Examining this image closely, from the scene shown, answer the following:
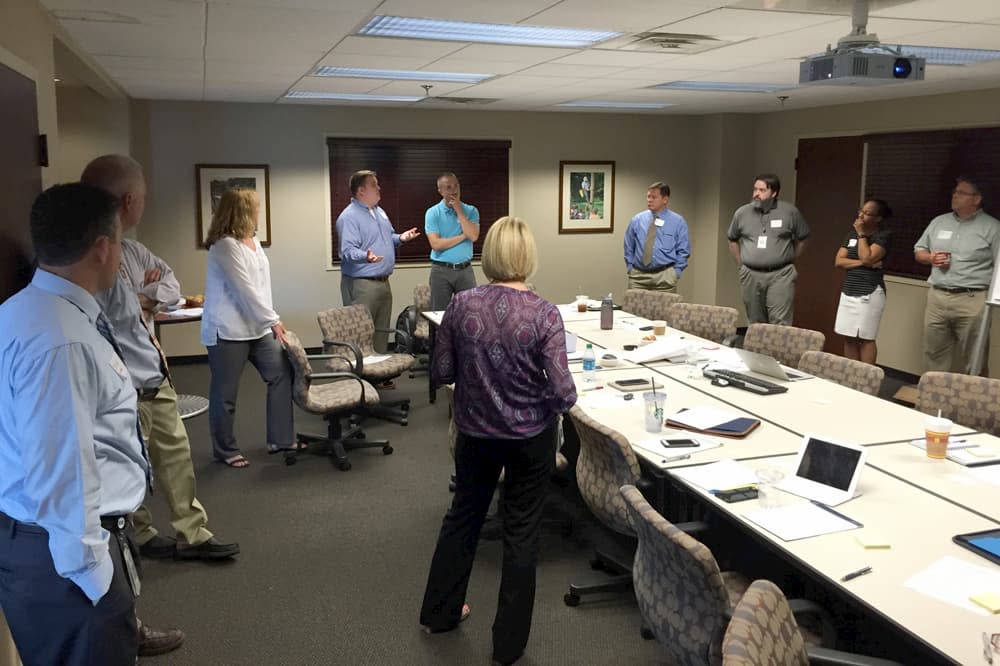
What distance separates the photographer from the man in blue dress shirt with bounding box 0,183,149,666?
1.69 meters

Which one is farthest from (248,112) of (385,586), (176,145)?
(385,586)

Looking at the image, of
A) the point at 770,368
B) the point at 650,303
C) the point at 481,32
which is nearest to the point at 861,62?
the point at 770,368

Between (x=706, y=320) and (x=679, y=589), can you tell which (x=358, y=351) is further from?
(x=679, y=589)

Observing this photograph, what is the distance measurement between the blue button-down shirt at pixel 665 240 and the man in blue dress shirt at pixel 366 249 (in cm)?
224

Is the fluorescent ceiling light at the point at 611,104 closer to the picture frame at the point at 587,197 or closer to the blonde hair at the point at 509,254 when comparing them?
the picture frame at the point at 587,197

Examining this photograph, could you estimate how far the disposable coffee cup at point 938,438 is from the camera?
2836 mm

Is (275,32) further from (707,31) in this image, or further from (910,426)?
(910,426)

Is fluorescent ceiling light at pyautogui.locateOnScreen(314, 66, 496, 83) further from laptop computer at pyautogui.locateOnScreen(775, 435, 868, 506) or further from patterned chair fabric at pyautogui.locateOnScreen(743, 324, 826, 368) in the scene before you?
laptop computer at pyautogui.locateOnScreen(775, 435, 868, 506)

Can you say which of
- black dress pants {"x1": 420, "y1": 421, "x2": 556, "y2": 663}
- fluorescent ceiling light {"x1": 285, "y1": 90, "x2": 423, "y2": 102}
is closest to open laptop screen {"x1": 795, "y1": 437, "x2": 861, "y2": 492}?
black dress pants {"x1": 420, "y1": 421, "x2": 556, "y2": 663}

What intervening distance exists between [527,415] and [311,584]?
4.77 ft

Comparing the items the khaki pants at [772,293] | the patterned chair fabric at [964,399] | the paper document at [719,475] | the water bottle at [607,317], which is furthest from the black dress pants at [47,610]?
the khaki pants at [772,293]

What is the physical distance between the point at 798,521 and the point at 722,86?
16.1 feet

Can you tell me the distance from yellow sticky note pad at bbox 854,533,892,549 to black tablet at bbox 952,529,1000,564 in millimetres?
205

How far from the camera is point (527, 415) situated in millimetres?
2727
